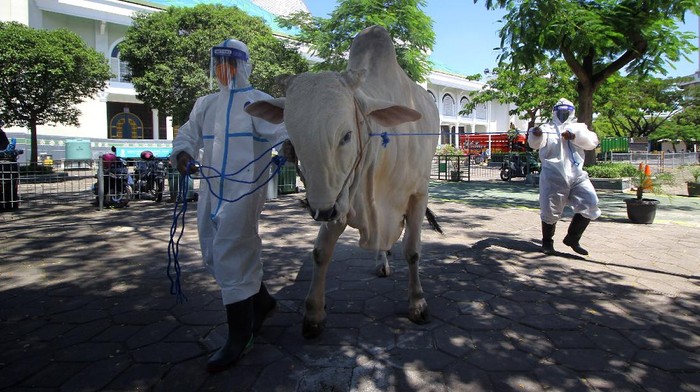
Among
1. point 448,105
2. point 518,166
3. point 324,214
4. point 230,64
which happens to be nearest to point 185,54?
point 518,166

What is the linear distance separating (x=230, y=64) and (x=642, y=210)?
7.53m

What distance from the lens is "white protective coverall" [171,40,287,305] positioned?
2705 mm

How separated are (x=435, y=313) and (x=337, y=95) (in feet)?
7.01

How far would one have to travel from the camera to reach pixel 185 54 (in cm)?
1798

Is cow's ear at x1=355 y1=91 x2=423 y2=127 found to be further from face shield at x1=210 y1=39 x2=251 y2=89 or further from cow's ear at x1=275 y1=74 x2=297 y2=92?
face shield at x1=210 y1=39 x2=251 y2=89

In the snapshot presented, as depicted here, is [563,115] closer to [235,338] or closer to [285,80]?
[285,80]

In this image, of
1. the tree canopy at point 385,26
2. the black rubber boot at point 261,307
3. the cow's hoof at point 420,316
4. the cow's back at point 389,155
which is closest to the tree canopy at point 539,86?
the tree canopy at point 385,26

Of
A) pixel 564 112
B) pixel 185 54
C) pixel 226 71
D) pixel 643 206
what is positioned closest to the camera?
pixel 226 71

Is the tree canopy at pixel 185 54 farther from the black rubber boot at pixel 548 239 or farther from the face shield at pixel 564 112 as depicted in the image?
the black rubber boot at pixel 548 239

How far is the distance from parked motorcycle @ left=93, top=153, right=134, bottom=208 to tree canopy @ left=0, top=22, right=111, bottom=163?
24.1ft

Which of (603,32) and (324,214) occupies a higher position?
(603,32)

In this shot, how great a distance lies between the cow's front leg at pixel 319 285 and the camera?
3.08m

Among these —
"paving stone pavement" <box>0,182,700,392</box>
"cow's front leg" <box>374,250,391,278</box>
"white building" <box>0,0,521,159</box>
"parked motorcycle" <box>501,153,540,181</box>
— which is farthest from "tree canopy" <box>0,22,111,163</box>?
"parked motorcycle" <box>501,153,540,181</box>

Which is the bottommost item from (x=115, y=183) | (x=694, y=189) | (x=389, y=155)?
(x=694, y=189)
